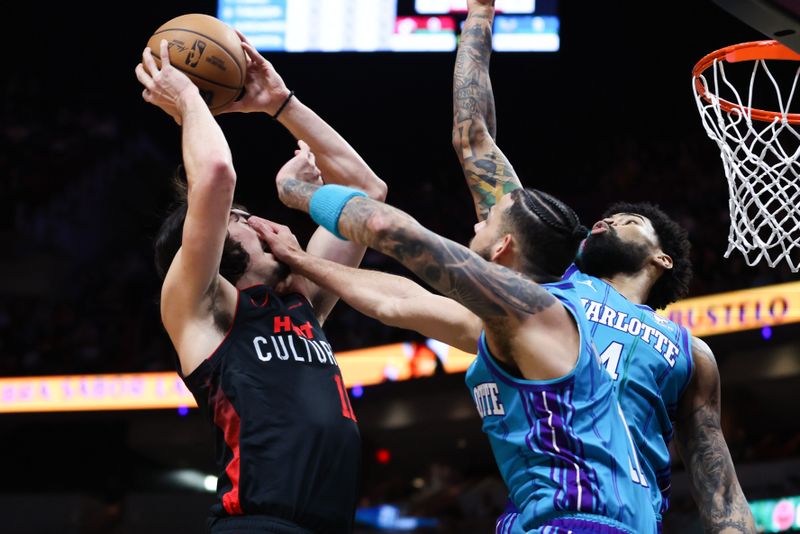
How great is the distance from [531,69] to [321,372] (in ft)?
30.1

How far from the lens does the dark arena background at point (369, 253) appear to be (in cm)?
909

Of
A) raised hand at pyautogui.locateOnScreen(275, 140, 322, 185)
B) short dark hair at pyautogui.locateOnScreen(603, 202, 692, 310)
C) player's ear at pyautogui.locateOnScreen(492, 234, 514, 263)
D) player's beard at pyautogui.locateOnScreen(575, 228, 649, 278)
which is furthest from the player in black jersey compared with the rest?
short dark hair at pyautogui.locateOnScreen(603, 202, 692, 310)

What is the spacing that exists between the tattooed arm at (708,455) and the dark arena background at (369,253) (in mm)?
5039

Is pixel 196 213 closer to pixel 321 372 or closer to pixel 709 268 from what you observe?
pixel 321 372

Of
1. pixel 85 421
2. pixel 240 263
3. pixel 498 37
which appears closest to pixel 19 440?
pixel 85 421

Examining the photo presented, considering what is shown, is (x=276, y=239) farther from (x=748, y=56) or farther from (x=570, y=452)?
(x=748, y=56)

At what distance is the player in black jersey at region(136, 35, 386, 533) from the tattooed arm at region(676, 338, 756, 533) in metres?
1.02

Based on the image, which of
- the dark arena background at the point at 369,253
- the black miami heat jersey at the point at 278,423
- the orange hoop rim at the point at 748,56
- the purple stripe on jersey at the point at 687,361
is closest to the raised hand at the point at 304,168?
the black miami heat jersey at the point at 278,423

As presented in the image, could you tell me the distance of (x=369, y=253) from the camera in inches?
440

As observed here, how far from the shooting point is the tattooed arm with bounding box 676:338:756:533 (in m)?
3.04

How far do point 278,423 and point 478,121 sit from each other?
1283 mm

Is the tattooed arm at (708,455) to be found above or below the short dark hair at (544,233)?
below

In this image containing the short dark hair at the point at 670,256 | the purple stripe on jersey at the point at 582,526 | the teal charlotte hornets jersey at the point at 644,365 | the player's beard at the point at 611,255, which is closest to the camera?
the purple stripe on jersey at the point at 582,526

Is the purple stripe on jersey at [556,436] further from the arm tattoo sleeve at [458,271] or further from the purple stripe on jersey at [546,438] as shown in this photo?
the arm tattoo sleeve at [458,271]
